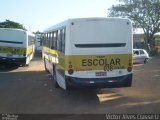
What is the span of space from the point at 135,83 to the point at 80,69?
6.25 meters

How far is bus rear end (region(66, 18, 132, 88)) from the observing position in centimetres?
1424

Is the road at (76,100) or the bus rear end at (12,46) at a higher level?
the bus rear end at (12,46)

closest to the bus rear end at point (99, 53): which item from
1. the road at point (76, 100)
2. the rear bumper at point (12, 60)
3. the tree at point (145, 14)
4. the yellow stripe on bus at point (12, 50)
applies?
the road at point (76, 100)

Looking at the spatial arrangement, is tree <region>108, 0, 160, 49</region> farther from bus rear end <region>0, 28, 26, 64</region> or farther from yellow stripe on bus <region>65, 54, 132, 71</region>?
yellow stripe on bus <region>65, 54, 132, 71</region>

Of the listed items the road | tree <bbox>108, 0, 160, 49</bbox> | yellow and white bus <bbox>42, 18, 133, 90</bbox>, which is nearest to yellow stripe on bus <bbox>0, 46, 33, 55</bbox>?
the road

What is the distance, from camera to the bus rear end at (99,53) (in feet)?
46.7

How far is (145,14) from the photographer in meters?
A: 64.9

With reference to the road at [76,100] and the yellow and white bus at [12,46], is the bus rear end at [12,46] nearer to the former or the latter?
the yellow and white bus at [12,46]

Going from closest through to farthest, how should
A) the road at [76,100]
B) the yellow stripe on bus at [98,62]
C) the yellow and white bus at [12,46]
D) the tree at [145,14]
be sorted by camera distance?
the road at [76,100]
the yellow stripe on bus at [98,62]
the yellow and white bus at [12,46]
the tree at [145,14]

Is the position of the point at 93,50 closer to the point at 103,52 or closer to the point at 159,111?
the point at 103,52

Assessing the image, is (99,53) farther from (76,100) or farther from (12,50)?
(12,50)

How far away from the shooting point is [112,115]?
1184 cm

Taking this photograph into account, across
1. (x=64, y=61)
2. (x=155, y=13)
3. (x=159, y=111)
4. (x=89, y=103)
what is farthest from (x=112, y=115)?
(x=155, y=13)

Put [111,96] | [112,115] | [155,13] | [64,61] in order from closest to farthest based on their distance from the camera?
1. [112,115]
2. [64,61]
3. [111,96]
4. [155,13]
